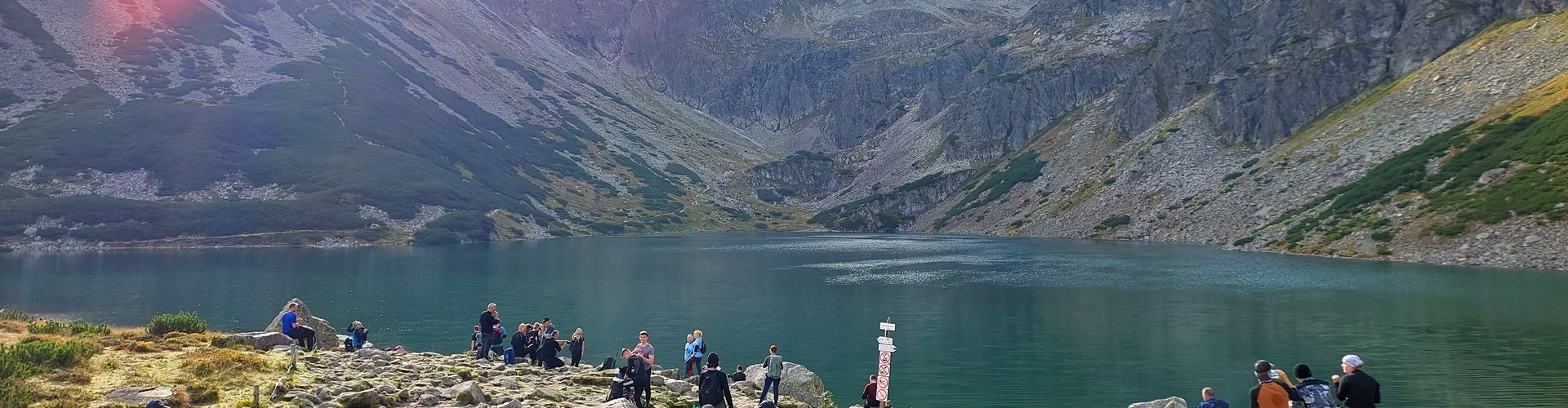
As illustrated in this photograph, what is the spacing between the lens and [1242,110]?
155500 millimetres

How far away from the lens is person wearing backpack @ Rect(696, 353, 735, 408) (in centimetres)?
2036

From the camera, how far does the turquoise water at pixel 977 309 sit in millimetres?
34312

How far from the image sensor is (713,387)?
20609 millimetres

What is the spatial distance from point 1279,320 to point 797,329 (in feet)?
93.3

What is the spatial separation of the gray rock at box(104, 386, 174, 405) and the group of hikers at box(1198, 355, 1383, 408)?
72.3ft

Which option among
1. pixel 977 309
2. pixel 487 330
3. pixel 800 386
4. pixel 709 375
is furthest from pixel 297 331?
pixel 977 309

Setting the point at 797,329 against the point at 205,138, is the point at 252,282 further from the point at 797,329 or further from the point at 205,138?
the point at 205,138

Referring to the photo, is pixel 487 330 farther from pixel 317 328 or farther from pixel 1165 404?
pixel 1165 404

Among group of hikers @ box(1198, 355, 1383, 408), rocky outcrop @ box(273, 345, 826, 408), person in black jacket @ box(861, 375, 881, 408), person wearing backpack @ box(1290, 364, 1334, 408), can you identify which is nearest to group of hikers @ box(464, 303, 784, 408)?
rocky outcrop @ box(273, 345, 826, 408)

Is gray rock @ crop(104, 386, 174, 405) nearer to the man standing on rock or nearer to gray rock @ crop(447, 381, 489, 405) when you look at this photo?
gray rock @ crop(447, 381, 489, 405)

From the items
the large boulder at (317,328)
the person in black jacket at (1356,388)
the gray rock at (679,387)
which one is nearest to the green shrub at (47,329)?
the large boulder at (317,328)

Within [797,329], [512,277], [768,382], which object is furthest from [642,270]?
[768,382]

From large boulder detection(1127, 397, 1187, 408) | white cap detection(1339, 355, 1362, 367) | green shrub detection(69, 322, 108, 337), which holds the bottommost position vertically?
large boulder detection(1127, 397, 1187, 408)

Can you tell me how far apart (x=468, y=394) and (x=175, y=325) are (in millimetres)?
17618
